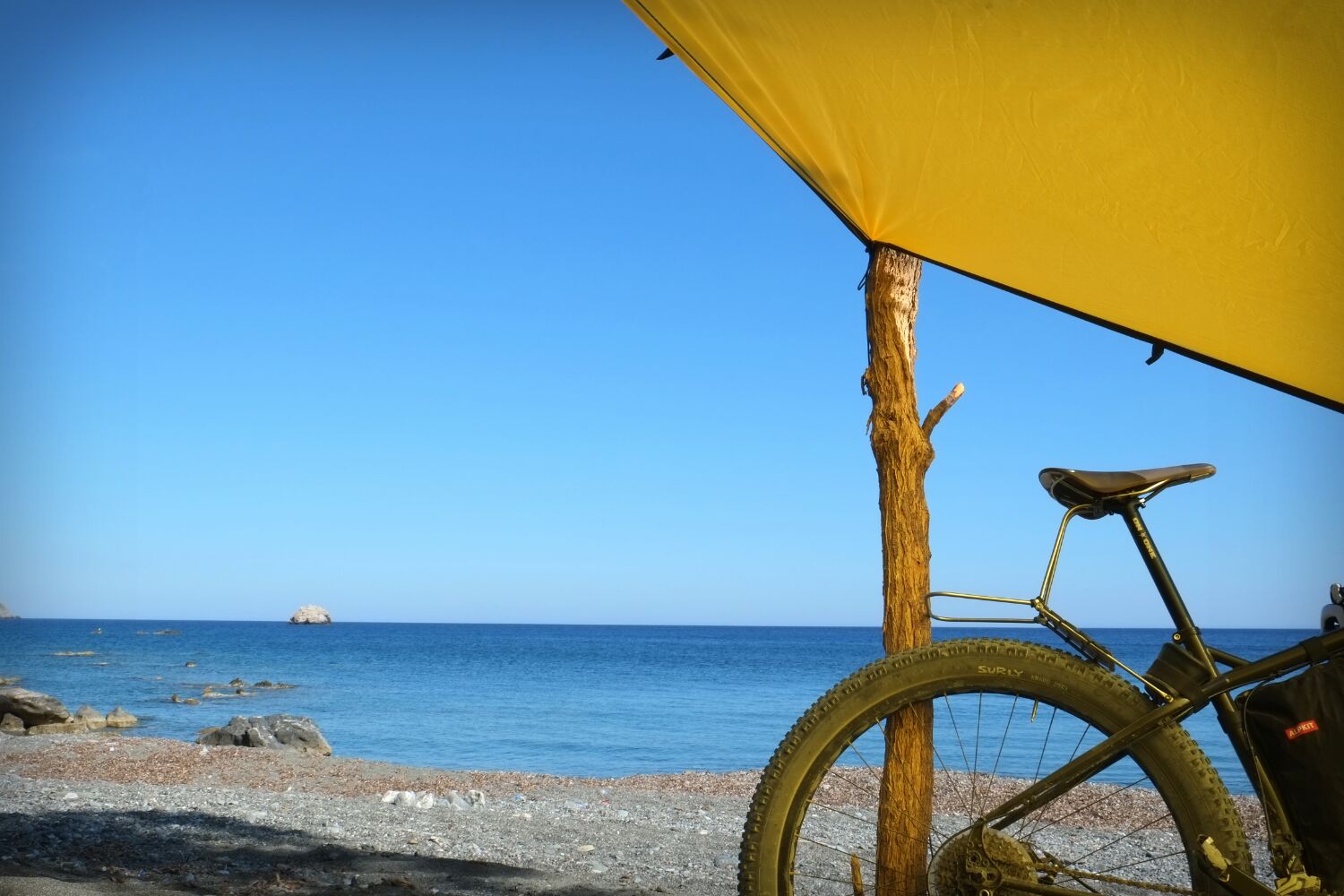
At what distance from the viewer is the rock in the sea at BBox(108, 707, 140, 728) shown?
21016mm

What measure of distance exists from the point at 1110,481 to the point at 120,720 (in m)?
23.2

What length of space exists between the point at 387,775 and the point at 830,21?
1135cm

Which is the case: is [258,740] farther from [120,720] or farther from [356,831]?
[356,831]

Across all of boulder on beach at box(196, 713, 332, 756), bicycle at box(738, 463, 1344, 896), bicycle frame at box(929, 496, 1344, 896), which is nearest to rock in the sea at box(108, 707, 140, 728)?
boulder on beach at box(196, 713, 332, 756)

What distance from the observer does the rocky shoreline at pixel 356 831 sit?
4.72 m

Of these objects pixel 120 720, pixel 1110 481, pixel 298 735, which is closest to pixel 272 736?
pixel 298 735

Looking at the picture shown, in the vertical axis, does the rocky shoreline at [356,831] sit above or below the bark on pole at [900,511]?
below

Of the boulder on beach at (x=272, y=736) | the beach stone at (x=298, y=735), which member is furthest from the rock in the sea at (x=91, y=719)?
the beach stone at (x=298, y=735)

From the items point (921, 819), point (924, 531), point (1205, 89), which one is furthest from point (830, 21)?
point (921, 819)

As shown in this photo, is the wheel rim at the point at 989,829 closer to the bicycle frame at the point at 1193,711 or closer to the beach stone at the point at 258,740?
the bicycle frame at the point at 1193,711

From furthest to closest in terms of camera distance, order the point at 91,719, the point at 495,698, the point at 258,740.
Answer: the point at 495,698, the point at 91,719, the point at 258,740

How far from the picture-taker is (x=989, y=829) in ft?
7.32

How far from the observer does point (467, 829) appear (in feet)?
22.9

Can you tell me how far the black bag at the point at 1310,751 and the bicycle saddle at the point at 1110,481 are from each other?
484 millimetres
